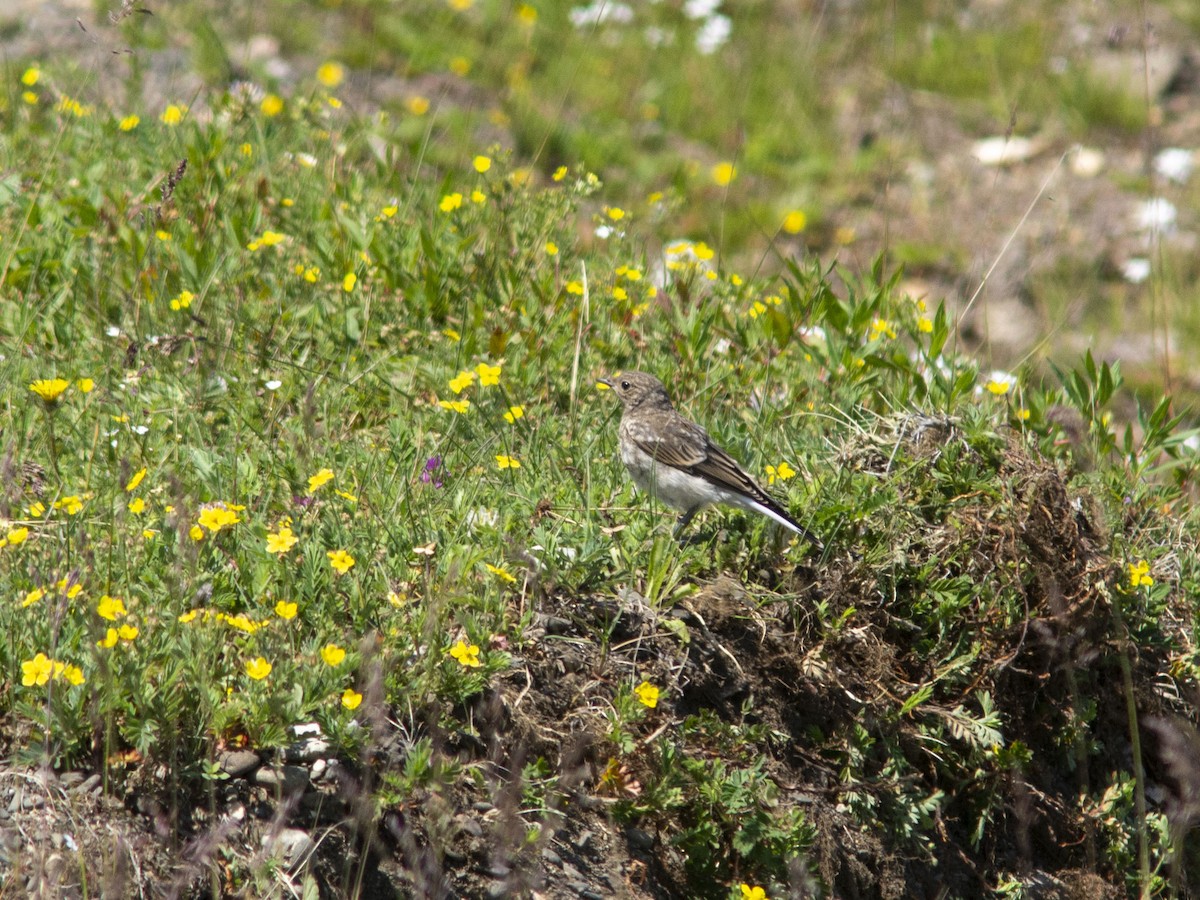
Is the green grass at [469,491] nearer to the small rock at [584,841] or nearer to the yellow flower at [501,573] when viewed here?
the yellow flower at [501,573]

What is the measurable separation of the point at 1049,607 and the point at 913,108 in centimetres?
766

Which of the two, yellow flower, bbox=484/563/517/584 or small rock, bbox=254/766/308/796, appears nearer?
small rock, bbox=254/766/308/796

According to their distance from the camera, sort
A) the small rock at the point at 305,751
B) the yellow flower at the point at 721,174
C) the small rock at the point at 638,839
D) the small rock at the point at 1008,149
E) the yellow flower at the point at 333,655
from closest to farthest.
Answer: the yellow flower at the point at 333,655 → the small rock at the point at 305,751 → the small rock at the point at 638,839 → the yellow flower at the point at 721,174 → the small rock at the point at 1008,149

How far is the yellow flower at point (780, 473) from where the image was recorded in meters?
5.41

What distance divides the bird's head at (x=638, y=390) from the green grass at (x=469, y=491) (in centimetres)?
14

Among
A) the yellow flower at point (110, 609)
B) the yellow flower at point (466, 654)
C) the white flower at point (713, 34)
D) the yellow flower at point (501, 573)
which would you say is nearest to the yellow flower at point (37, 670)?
the yellow flower at point (110, 609)

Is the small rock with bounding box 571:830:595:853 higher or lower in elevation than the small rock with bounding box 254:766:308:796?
lower

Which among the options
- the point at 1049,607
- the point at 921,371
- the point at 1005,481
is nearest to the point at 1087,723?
the point at 1049,607

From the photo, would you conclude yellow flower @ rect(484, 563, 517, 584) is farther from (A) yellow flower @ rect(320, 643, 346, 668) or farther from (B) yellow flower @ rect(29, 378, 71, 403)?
(B) yellow flower @ rect(29, 378, 71, 403)

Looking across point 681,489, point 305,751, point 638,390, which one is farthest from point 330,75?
point 305,751

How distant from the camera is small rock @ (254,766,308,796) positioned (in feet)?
13.1

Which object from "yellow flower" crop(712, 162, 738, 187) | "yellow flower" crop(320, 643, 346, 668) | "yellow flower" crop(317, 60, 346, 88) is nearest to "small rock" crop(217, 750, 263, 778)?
"yellow flower" crop(320, 643, 346, 668)

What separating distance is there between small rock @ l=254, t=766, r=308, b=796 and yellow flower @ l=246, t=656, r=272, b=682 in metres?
0.31

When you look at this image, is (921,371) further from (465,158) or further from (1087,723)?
(465,158)
